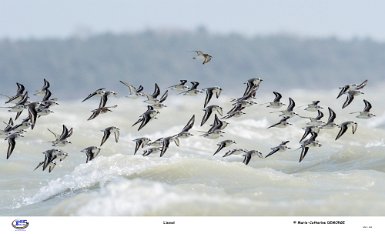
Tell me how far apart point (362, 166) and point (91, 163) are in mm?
5570

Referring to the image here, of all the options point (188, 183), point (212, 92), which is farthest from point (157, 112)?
point (188, 183)

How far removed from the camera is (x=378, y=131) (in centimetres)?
3919

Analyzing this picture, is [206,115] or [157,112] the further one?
[157,112]
